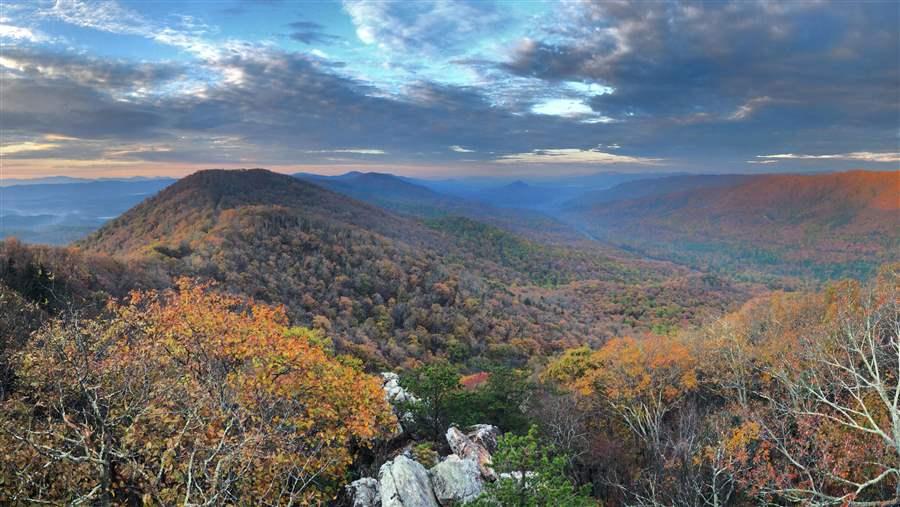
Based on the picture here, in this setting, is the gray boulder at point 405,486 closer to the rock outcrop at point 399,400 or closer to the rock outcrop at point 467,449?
the rock outcrop at point 467,449

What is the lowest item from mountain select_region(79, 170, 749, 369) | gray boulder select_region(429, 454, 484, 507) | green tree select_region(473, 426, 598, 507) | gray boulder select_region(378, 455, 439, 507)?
mountain select_region(79, 170, 749, 369)

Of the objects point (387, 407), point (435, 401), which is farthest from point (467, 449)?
point (435, 401)

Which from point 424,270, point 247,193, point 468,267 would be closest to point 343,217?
point 247,193

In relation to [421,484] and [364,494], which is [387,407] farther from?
[421,484]

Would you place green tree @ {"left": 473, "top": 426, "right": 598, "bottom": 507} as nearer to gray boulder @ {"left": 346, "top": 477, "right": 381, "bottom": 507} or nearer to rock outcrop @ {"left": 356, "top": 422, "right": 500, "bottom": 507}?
rock outcrop @ {"left": 356, "top": 422, "right": 500, "bottom": 507}

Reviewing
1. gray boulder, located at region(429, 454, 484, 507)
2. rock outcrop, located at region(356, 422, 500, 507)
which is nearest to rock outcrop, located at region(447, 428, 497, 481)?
rock outcrop, located at region(356, 422, 500, 507)
